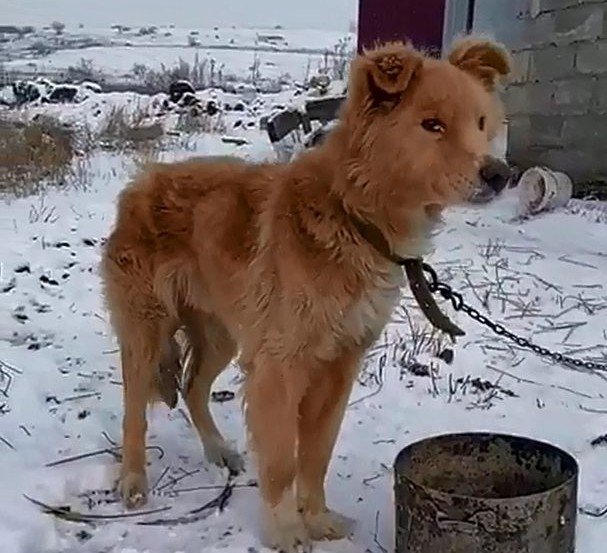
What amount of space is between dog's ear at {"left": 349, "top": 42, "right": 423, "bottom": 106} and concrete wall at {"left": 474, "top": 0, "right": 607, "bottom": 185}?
20.0 feet

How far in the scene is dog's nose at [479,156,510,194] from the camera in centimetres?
314

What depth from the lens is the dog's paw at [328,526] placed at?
3727mm

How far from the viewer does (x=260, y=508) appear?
12.8ft

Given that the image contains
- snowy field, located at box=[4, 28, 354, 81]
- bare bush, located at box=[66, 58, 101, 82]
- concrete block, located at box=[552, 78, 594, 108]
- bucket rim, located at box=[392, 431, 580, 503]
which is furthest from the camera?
snowy field, located at box=[4, 28, 354, 81]

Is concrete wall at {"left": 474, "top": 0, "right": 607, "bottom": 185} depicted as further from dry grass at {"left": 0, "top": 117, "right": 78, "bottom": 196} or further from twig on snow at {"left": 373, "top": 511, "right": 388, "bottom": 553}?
twig on snow at {"left": 373, "top": 511, "right": 388, "bottom": 553}

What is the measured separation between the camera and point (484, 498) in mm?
3062

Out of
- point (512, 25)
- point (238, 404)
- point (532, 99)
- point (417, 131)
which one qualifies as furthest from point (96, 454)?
point (512, 25)

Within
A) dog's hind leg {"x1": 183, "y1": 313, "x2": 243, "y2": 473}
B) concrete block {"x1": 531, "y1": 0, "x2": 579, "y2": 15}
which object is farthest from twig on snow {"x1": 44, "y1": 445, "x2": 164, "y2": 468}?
concrete block {"x1": 531, "y1": 0, "x2": 579, "y2": 15}

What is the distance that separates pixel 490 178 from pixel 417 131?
0.27m

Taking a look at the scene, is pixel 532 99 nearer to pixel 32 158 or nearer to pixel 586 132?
pixel 586 132

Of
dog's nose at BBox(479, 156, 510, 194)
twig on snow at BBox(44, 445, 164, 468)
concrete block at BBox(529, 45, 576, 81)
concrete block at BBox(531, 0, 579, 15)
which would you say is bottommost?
twig on snow at BBox(44, 445, 164, 468)

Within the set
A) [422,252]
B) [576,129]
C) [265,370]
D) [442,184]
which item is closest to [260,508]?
[265,370]

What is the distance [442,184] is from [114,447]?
206 centimetres

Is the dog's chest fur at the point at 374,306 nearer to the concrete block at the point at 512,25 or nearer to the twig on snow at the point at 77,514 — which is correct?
the twig on snow at the point at 77,514
